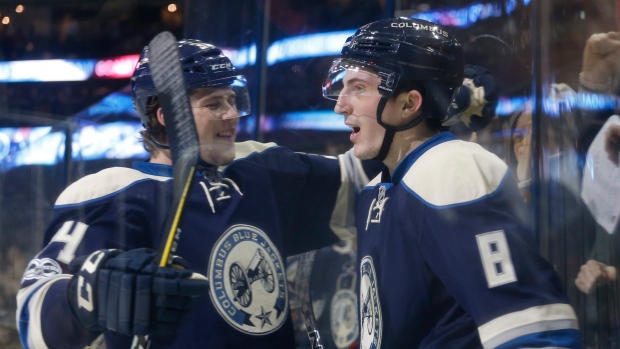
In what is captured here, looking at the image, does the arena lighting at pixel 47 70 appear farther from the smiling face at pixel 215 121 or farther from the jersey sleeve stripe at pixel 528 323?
the jersey sleeve stripe at pixel 528 323

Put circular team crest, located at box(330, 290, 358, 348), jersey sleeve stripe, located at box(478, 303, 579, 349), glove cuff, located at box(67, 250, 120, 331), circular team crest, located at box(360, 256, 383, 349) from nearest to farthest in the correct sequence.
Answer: jersey sleeve stripe, located at box(478, 303, 579, 349), glove cuff, located at box(67, 250, 120, 331), circular team crest, located at box(360, 256, 383, 349), circular team crest, located at box(330, 290, 358, 348)

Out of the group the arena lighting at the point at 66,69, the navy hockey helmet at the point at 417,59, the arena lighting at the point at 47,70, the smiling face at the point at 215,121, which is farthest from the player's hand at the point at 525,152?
the arena lighting at the point at 47,70

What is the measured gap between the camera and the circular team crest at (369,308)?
150cm

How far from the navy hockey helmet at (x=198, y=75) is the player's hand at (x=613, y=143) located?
71 cm

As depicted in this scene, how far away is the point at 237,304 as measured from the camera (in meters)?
1.69

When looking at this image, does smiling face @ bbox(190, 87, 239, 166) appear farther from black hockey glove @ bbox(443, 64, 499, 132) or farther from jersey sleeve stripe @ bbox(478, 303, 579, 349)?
jersey sleeve stripe @ bbox(478, 303, 579, 349)

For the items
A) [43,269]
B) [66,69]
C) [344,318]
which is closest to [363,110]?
[43,269]

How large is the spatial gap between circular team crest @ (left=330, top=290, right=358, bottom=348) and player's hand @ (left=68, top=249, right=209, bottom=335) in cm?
93

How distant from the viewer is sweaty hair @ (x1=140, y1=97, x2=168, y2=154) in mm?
1715

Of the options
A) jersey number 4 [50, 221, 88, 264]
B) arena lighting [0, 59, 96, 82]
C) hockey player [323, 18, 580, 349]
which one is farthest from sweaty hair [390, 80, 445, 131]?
arena lighting [0, 59, 96, 82]

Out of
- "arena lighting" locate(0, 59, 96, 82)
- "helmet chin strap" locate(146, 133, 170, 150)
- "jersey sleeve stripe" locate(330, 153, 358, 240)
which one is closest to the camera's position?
"helmet chin strap" locate(146, 133, 170, 150)

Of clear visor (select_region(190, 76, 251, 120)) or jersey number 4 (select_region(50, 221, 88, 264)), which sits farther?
clear visor (select_region(190, 76, 251, 120))

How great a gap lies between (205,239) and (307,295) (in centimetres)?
44

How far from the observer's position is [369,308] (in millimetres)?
1540
